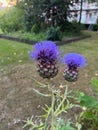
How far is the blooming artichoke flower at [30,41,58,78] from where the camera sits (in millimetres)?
1063

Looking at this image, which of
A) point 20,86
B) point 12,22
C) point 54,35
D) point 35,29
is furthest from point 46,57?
point 12,22

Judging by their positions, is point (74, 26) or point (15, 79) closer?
point (15, 79)

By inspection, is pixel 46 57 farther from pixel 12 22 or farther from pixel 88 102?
pixel 12 22

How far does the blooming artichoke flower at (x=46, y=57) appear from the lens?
1063 millimetres

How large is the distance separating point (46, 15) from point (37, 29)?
2.94ft

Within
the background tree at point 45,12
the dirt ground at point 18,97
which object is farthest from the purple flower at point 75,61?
the background tree at point 45,12

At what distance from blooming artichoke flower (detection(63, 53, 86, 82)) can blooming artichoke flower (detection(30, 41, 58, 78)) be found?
0.07m

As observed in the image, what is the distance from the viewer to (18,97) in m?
3.10

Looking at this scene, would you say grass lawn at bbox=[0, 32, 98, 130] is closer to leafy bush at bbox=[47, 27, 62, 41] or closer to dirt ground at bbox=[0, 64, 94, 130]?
dirt ground at bbox=[0, 64, 94, 130]

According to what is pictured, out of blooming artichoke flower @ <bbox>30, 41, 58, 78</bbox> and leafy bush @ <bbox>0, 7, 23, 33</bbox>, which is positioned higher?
blooming artichoke flower @ <bbox>30, 41, 58, 78</bbox>

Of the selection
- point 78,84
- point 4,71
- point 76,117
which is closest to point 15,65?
point 4,71

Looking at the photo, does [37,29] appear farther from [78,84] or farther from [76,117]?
[76,117]

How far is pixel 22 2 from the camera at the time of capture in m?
10.2

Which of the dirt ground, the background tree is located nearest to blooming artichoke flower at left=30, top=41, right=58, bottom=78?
the dirt ground
